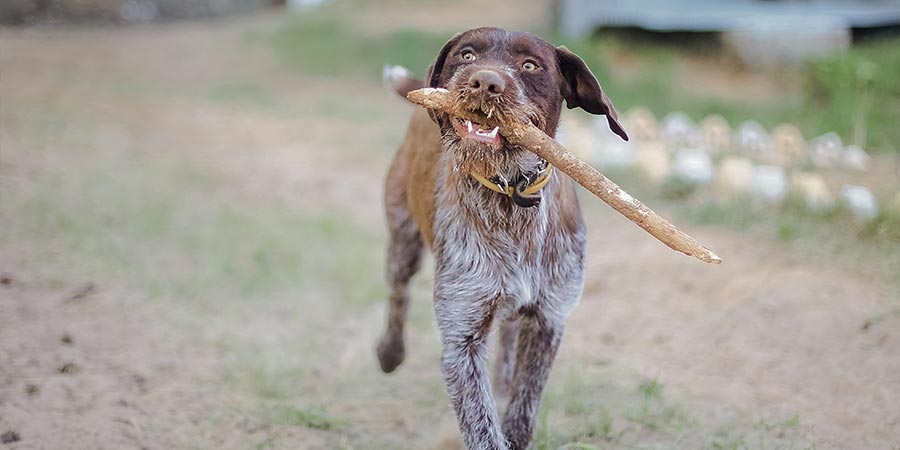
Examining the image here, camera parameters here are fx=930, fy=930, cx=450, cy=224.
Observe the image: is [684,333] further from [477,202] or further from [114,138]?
[114,138]

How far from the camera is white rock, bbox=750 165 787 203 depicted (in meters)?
6.68

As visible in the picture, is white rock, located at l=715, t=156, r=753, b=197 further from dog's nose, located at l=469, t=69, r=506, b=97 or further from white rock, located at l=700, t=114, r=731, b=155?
dog's nose, located at l=469, t=69, r=506, b=97

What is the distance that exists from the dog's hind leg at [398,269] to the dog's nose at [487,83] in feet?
5.14

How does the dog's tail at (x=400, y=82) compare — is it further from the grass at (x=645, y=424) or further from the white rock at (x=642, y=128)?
the white rock at (x=642, y=128)

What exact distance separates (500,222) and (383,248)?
3465 mm

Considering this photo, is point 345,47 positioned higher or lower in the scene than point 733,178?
lower

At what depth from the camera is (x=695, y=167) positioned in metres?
7.25

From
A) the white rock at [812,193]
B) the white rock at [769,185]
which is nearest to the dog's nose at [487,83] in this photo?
the white rock at [812,193]

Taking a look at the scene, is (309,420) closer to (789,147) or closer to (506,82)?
(506,82)

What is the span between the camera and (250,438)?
3930 millimetres

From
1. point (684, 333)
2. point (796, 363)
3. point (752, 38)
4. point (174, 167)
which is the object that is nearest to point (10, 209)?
point (174, 167)

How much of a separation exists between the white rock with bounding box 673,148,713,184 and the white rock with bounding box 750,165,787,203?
0.40m

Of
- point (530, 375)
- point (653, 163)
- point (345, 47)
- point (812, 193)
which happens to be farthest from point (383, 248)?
point (345, 47)

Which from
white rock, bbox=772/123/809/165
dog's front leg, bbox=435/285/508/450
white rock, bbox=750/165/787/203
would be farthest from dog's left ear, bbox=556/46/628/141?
white rock, bbox=772/123/809/165
